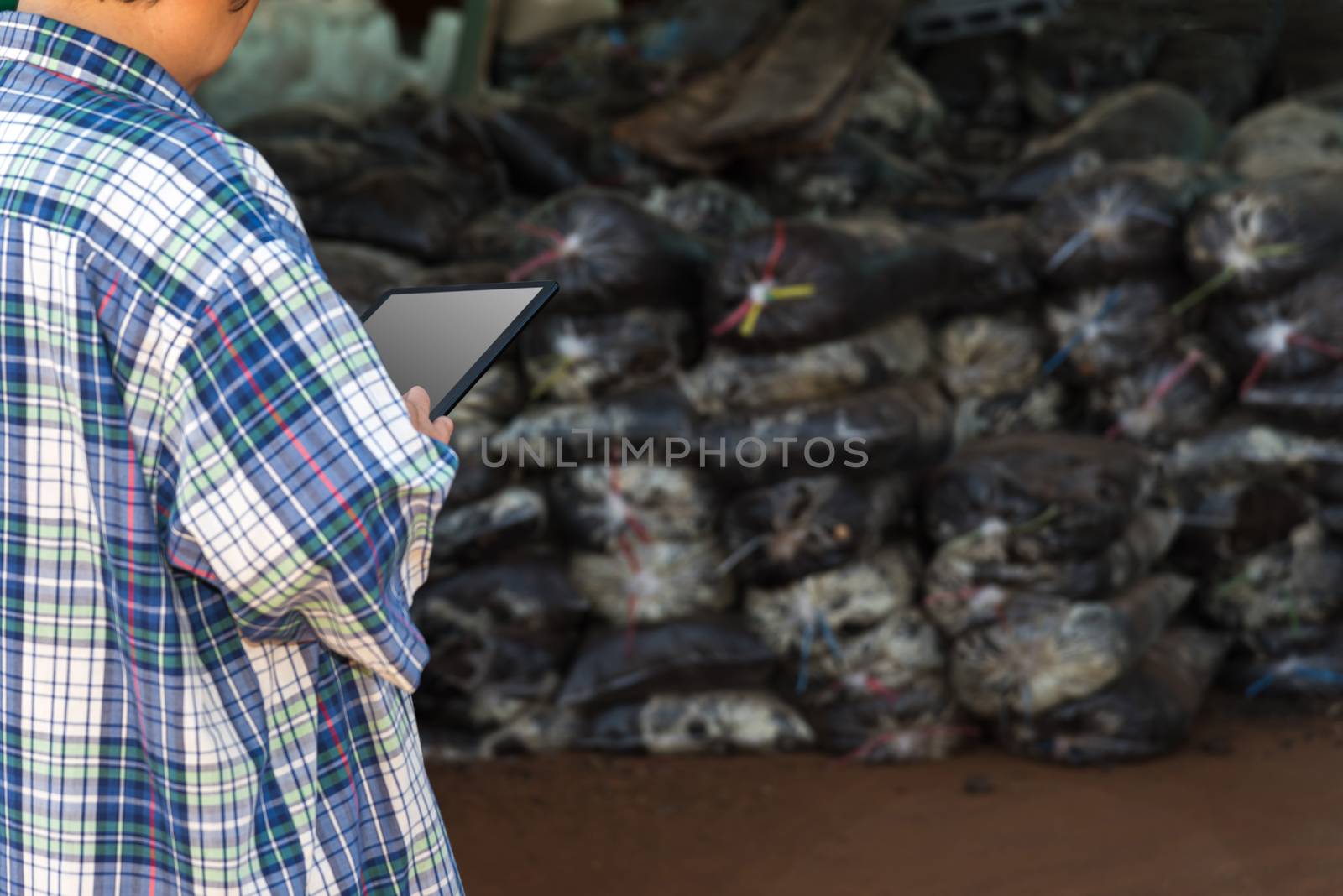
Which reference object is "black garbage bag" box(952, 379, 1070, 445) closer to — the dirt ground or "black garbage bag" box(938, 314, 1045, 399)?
"black garbage bag" box(938, 314, 1045, 399)

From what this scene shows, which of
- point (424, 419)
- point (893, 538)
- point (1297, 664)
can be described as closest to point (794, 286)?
point (893, 538)

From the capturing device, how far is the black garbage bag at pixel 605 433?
2.94 metres

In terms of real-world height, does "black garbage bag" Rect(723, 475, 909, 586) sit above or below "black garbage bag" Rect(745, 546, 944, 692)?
above

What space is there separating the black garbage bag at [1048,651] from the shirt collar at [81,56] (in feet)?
7.18

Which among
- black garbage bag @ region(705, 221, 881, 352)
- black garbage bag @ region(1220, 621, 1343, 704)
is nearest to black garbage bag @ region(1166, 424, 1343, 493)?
black garbage bag @ region(1220, 621, 1343, 704)

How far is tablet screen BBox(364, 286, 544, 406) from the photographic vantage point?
118 centimetres

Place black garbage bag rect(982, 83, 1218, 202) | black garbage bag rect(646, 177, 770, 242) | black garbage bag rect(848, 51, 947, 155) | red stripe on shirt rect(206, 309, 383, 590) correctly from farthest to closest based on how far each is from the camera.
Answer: black garbage bag rect(848, 51, 947, 155), black garbage bag rect(982, 83, 1218, 202), black garbage bag rect(646, 177, 770, 242), red stripe on shirt rect(206, 309, 383, 590)

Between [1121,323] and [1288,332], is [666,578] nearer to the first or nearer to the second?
[1121,323]

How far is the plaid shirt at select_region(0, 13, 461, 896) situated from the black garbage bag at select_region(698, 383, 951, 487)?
1.85 metres

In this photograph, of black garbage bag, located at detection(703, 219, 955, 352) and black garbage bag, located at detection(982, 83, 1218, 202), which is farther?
black garbage bag, located at detection(982, 83, 1218, 202)

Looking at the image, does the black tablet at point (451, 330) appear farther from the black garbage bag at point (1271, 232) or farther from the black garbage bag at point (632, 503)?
the black garbage bag at point (1271, 232)

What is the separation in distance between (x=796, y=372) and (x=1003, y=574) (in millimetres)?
→ 614

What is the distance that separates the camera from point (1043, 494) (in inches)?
108

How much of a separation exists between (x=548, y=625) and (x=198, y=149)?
2.18 meters
